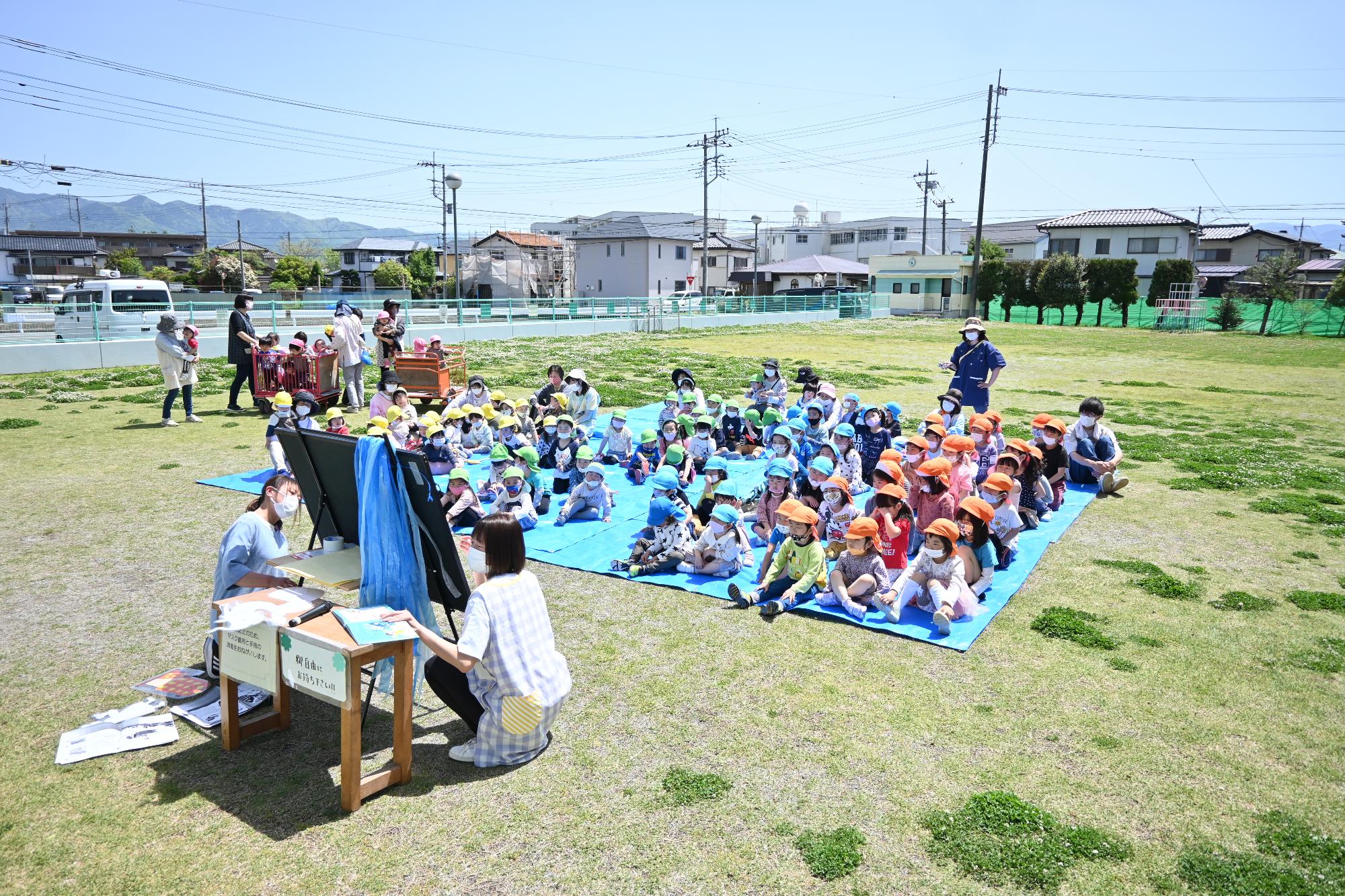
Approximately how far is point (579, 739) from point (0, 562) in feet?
19.3

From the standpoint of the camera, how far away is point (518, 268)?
65.0 metres

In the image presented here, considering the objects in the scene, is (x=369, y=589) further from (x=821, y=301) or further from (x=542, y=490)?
(x=821, y=301)

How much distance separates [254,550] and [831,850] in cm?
348

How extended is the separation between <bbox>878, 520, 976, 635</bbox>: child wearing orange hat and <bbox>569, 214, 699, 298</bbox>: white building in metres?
51.2

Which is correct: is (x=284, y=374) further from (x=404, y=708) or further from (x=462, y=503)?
(x=404, y=708)

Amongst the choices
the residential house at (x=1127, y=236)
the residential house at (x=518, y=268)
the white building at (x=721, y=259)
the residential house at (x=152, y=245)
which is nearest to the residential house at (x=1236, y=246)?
the residential house at (x=1127, y=236)

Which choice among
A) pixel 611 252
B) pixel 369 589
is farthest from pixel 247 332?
pixel 611 252

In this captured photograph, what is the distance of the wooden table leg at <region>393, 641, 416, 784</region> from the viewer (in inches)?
156

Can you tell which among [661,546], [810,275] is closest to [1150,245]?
[810,275]

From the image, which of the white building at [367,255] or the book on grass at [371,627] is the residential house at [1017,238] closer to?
the white building at [367,255]

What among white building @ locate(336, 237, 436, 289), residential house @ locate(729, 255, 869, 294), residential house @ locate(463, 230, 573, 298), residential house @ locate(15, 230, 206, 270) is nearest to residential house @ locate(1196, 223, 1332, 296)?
residential house @ locate(729, 255, 869, 294)

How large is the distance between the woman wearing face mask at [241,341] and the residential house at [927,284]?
4852 cm

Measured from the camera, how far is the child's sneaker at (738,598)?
654 cm

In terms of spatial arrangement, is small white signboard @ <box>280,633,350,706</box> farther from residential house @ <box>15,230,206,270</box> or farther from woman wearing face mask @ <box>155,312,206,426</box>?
residential house @ <box>15,230,206,270</box>
